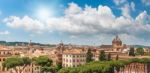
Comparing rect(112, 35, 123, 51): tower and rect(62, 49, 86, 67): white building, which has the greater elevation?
rect(112, 35, 123, 51): tower

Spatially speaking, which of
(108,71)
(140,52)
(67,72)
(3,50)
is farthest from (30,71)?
(140,52)

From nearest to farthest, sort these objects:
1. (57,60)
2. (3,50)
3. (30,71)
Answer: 1. (30,71)
2. (57,60)
3. (3,50)

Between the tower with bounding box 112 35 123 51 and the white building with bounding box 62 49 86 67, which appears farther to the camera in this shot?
the tower with bounding box 112 35 123 51

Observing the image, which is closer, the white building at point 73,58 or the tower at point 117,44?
the white building at point 73,58

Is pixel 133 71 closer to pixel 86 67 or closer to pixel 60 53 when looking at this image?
pixel 86 67

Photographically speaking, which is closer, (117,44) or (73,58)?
(73,58)

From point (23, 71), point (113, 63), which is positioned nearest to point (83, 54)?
point (113, 63)

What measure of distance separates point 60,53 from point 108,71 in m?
16.4

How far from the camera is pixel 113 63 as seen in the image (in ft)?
131

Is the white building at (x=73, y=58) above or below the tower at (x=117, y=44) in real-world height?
below

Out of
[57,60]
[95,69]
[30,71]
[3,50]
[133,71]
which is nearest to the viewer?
[133,71]

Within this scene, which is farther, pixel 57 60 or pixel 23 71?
pixel 57 60

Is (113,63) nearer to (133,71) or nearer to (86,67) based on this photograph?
(86,67)

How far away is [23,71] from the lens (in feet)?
122
